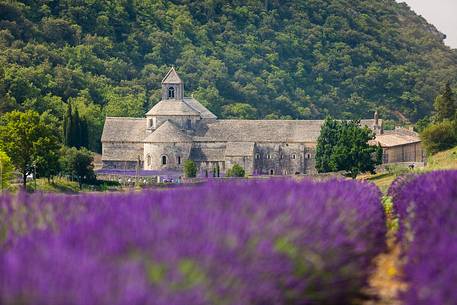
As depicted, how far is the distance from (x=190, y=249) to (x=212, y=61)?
502ft

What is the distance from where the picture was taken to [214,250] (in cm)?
1017

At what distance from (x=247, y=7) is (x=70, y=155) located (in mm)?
126452

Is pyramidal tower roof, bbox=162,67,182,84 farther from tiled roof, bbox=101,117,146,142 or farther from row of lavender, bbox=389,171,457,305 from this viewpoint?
row of lavender, bbox=389,171,457,305

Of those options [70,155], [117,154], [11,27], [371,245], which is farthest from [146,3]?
[371,245]

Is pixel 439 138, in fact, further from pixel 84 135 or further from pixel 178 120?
pixel 84 135

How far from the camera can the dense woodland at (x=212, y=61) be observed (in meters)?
128

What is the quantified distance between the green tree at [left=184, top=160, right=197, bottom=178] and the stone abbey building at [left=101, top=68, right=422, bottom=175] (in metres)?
4.35

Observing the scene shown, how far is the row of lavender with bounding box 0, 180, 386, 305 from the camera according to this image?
28.3ft

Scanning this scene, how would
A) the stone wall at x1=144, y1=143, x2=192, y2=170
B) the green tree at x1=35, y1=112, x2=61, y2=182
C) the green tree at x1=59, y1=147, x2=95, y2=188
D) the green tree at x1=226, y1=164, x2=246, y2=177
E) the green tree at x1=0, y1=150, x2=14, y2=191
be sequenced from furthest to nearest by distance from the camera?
1. the stone wall at x1=144, y1=143, x2=192, y2=170
2. the green tree at x1=226, y1=164, x2=246, y2=177
3. the green tree at x1=59, y1=147, x2=95, y2=188
4. the green tree at x1=35, y1=112, x2=61, y2=182
5. the green tree at x1=0, y1=150, x2=14, y2=191

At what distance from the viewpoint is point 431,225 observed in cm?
1326

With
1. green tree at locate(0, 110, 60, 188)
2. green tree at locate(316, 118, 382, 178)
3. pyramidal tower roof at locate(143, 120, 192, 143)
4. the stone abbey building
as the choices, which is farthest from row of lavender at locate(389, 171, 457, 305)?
the stone abbey building

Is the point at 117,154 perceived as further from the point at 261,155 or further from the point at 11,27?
the point at 11,27

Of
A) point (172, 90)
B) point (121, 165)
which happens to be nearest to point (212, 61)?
point (172, 90)

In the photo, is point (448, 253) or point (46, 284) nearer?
point (46, 284)
